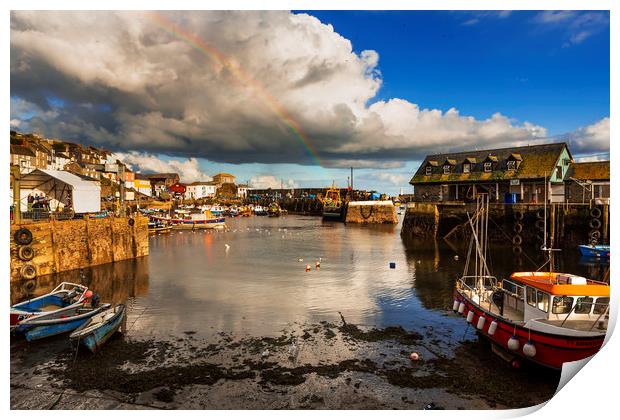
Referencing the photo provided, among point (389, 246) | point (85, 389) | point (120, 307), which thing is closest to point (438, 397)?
point (85, 389)

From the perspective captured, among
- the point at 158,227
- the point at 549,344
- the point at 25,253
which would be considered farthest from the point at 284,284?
the point at 158,227

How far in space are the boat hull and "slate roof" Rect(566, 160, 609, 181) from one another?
38588 millimetres

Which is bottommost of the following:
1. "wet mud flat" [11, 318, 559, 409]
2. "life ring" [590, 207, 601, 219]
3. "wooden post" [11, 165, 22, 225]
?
"wet mud flat" [11, 318, 559, 409]

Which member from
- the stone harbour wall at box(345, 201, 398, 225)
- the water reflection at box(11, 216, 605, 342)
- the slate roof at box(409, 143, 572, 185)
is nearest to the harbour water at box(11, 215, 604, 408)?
the water reflection at box(11, 216, 605, 342)

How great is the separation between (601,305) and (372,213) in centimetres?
8191

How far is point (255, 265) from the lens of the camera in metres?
37.1

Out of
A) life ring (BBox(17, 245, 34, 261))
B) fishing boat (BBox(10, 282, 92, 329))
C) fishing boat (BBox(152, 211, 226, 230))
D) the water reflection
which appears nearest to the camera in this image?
fishing boat (BBox(10, 282, 92, 329))

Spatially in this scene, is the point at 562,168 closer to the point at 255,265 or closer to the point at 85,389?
the point at 255,265

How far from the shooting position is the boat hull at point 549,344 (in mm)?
12773

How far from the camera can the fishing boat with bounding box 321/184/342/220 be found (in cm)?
10722

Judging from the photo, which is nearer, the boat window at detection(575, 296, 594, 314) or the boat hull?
the boat hull

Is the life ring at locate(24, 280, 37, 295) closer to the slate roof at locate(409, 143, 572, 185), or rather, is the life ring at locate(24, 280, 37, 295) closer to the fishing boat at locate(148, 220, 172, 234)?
the fishing boat at locate(148, 220, 172, 234)

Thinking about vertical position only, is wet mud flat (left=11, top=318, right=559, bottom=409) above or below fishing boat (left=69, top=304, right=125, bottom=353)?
below

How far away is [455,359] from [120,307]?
13540 mm
